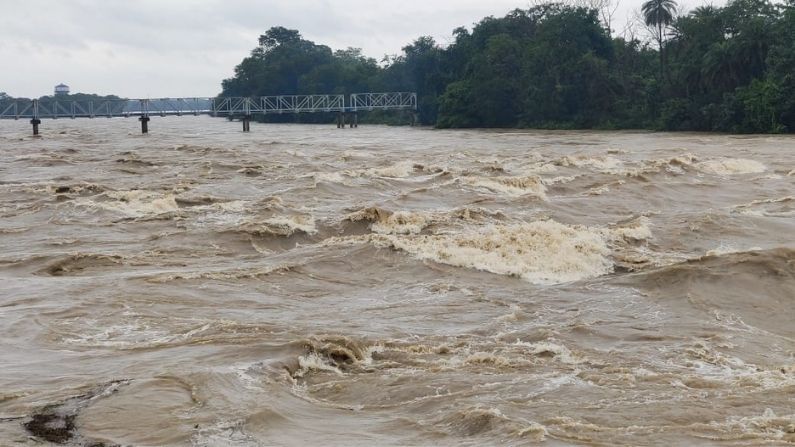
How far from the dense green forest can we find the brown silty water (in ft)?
96.7

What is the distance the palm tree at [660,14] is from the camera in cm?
5866

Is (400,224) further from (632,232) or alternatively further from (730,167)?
(730,167)

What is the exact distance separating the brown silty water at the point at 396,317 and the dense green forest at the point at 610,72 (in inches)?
1160

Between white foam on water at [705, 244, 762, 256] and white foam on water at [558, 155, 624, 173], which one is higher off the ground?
white foam on water at [558, 155, 624, 173]

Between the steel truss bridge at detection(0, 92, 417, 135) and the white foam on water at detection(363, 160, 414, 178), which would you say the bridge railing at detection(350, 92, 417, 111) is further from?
the white foam on water at detection(363, 160, 414, 178)

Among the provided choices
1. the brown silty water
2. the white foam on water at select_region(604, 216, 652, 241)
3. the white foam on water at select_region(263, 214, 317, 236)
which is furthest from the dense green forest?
the white foam on water at select_region(263, 214, 317, 236)

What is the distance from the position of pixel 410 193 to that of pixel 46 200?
743cm

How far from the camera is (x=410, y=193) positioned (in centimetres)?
2014

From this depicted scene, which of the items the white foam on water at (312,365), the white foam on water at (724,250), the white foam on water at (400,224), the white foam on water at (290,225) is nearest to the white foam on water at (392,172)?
the white foam on water at (290,225)

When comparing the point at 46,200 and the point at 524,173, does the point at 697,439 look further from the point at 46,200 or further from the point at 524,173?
the point at 524,173

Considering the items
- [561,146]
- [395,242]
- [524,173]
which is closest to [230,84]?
[561,146]

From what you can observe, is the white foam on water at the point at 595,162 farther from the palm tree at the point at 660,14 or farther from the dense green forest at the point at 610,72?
the palm tree at the point at 660,14

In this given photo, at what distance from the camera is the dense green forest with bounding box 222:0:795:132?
47594mm

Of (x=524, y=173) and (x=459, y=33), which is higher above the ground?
(x=459, y=33)
